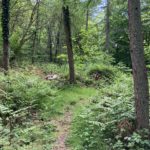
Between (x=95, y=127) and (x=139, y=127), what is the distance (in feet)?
4.92

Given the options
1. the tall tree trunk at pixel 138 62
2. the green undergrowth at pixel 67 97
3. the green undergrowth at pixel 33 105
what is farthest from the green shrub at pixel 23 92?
the tall tree trunk at pixel 138 62

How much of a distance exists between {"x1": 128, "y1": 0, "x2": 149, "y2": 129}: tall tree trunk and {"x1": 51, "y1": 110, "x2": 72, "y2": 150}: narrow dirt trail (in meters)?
2.00

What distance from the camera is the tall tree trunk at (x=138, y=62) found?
21.7 feet

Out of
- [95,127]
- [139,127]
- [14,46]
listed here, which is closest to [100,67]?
[14,46]

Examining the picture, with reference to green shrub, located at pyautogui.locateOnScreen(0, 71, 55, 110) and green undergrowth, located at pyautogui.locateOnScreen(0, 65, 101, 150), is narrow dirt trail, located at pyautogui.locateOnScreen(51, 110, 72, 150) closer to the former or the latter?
green undergrowth, located at pyautogui.locateOnScreen(0, 65, 101, 150)

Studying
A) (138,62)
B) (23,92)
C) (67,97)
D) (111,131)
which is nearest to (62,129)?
(111,131)

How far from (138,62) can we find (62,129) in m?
3.29

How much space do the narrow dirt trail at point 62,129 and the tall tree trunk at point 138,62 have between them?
6.57 feet

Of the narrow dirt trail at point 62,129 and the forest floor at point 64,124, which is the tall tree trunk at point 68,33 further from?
the narrow dirt trail at point 62,129

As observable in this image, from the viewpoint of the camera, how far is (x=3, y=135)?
6363mm

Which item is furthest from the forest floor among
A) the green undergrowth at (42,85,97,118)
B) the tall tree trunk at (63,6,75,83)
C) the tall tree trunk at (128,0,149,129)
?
the tall tree trunk at (63,6,75,83)

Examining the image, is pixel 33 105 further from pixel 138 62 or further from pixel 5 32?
pixel 5 32

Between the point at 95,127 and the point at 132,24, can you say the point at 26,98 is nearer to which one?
the point at 95,127

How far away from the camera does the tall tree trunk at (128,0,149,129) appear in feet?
21.7
